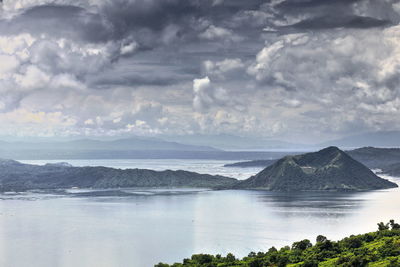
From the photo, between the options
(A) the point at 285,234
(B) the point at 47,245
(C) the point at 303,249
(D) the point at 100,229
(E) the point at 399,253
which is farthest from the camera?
(D) the point at 100,229

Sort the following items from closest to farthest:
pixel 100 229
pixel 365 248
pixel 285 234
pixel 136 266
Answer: pixel 365 248 → pixel 136 266 → pixel 285 234 → pixel 100 229

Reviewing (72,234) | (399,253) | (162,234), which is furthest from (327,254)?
(72,234)

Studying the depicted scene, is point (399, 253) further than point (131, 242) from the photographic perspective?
No

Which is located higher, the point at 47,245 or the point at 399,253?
the point at 399,253

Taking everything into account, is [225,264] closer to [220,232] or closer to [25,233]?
[220,232]

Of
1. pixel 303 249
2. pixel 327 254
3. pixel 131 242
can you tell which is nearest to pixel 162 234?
pixel 131 242

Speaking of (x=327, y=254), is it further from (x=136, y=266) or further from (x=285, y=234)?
(x=285, y=234)
